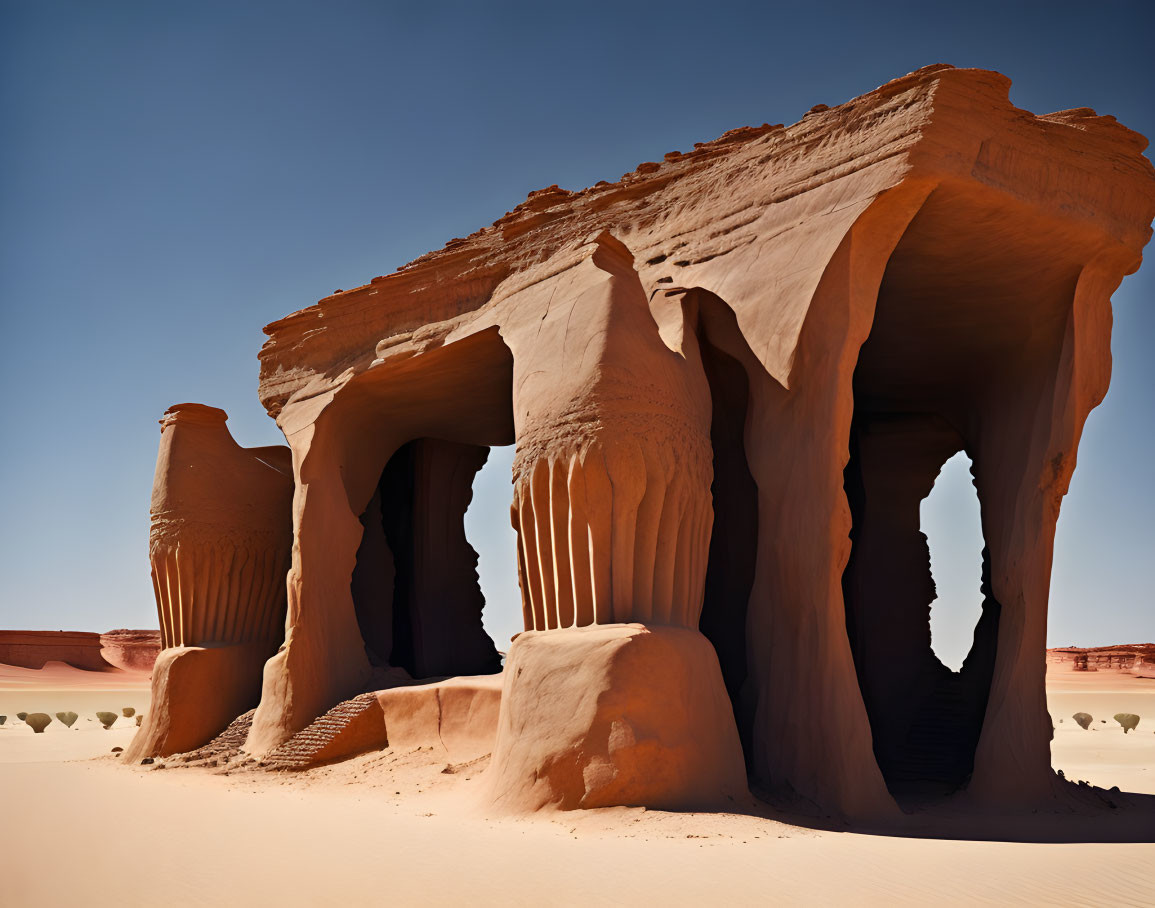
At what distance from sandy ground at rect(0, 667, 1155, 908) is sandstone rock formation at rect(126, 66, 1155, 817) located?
31.7 inches

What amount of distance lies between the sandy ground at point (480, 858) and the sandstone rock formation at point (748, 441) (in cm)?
81

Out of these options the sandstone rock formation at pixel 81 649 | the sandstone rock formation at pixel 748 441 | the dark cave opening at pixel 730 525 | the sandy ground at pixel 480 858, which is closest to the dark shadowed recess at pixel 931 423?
the sandstone rock formation at pixel 748 441

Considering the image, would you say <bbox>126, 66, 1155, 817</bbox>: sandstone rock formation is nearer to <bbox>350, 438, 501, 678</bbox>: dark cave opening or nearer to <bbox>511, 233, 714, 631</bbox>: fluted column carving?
<bbox>511, 233, 714, 631</bbox>: fluted column carving

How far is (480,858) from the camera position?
19.4 ft

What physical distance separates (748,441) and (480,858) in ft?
16.5

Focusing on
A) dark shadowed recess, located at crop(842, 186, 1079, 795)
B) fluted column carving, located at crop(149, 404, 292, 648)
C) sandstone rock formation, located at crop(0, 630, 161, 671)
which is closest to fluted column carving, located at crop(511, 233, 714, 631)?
dark shadowed recess, located at crop(842, 186, 1079, 795)

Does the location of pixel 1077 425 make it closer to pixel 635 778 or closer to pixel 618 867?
pixel 635 778

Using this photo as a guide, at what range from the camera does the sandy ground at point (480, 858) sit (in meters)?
5.10

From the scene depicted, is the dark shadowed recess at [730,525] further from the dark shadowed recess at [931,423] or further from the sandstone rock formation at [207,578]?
the sandstone rock formation at [207,578]

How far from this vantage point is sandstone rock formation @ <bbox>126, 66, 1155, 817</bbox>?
27.5 feet

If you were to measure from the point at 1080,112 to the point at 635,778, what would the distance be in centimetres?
710

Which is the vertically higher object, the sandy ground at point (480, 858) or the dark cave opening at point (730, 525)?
the dark cave opening at point (730, 525)

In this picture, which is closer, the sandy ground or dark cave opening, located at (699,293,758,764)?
the sandy ground

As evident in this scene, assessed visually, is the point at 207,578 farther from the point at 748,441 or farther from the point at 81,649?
the point at 81,649
